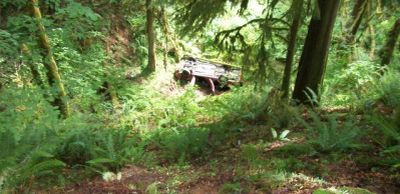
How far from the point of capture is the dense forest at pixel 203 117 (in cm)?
471

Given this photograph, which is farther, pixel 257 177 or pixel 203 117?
pixel 203 117

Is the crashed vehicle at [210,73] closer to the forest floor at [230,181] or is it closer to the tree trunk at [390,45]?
the tree trunk at [390,45]

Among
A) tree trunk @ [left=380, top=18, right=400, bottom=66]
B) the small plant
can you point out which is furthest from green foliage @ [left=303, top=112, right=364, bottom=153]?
tree trunk @ [left=380, top=18, right=400, bottom=66]

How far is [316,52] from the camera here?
776 centimetres

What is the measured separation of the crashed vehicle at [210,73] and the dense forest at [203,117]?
173 cm

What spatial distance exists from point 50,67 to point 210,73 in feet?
26.1

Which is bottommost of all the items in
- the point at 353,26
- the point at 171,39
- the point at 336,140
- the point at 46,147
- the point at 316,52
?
the point at 46,147

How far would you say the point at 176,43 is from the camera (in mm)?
16359

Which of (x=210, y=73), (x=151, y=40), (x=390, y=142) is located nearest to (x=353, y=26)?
(x=210, y=73)

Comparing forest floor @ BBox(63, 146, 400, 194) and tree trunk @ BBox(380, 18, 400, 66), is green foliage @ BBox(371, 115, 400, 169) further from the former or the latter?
tree trunk @ BBox(380, 18, 400, 66)

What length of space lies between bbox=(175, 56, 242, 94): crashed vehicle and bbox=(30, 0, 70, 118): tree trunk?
678 centimetres

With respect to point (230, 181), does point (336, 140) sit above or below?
above

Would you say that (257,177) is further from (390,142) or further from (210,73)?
(210,73)

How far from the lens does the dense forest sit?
471 centimetres
